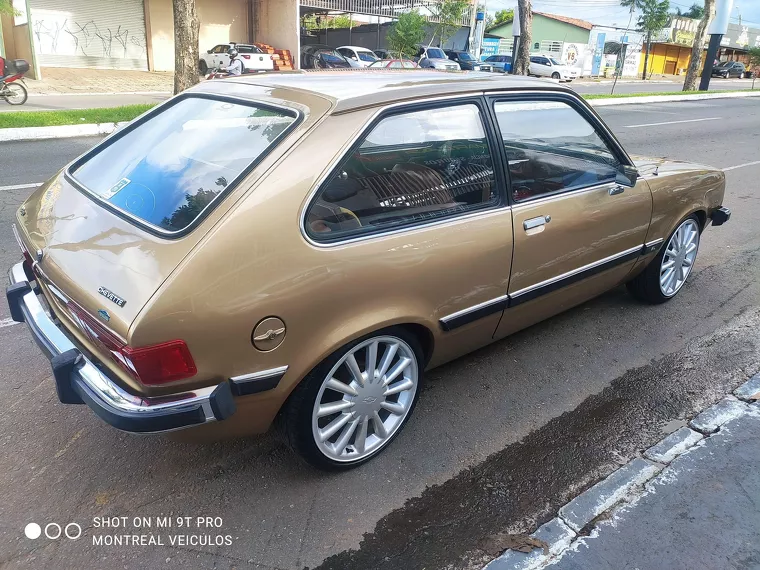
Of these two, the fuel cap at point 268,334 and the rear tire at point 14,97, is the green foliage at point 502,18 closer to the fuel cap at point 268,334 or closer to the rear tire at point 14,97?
the rear tire at point 14,97

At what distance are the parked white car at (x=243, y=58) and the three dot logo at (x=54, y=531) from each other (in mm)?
23780

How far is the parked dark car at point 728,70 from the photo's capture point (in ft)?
174

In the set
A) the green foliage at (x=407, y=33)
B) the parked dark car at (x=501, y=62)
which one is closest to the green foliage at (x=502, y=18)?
the parked dark car at (x=501, y=62)

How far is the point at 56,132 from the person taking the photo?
33.3 ft

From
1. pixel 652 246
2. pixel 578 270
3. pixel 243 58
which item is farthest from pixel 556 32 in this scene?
pixel 578 270

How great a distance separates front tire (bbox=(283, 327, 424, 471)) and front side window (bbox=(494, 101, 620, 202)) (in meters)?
1.05

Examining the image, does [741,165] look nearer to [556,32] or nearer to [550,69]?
[550,69]

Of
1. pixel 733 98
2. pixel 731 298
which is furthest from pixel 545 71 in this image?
pixel 731 298

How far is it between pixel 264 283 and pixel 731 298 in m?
4.13

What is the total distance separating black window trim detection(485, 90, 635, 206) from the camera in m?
2.89

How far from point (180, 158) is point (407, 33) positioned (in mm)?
33522

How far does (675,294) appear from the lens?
452cm

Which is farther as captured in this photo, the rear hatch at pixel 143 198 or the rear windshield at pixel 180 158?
the rear windshield at pixel 180 158

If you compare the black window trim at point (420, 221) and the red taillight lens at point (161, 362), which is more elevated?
the black window trim at point (420, 221)
